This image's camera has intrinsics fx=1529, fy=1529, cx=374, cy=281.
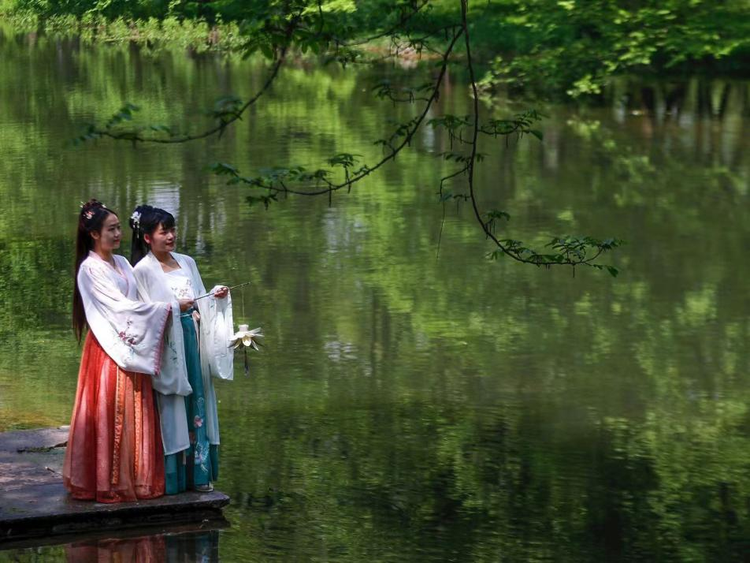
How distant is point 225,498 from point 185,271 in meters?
1.15

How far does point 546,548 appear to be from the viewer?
7.51 m

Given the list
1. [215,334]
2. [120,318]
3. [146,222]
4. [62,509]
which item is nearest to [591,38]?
[215,334]

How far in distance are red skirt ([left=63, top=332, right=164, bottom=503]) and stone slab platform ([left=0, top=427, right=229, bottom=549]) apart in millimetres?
99

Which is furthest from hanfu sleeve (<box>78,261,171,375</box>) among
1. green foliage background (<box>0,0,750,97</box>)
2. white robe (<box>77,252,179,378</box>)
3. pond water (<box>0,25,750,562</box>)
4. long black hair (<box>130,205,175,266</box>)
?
green foliage background (<box>0,0,750,97</box>)

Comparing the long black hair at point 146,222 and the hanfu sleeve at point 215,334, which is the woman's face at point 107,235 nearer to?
the long black hair at point 146,222

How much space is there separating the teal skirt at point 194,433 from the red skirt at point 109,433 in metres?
0.19

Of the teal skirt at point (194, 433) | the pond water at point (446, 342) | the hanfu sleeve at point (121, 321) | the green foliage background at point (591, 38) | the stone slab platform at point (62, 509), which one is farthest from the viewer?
the green foliage background at point (591, 38)

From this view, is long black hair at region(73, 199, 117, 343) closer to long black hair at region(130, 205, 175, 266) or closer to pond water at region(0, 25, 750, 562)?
long black hair at region(130, 205, 175, 266)

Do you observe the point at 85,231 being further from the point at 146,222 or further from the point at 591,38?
the point at 591,38

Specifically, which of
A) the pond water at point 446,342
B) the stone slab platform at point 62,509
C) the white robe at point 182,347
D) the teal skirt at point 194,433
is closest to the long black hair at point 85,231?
the white robe at point 182,347

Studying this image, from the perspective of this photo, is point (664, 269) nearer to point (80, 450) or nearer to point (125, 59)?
point (80, 450)

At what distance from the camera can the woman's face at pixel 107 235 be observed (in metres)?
7.38

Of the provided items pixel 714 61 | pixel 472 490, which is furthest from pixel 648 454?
pixel 714 61

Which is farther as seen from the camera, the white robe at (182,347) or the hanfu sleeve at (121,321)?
the white robe at (182,347)
